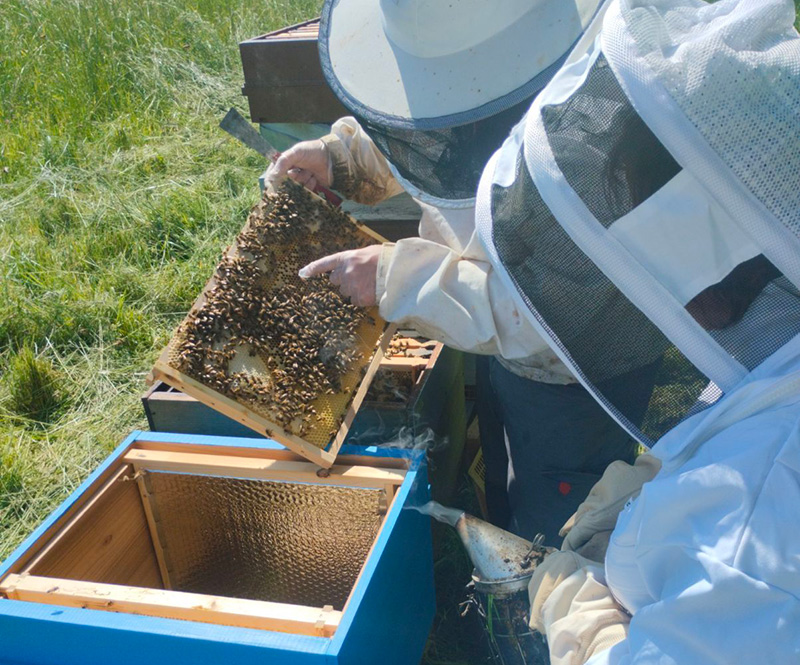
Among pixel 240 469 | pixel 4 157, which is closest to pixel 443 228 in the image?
pixel 240 469

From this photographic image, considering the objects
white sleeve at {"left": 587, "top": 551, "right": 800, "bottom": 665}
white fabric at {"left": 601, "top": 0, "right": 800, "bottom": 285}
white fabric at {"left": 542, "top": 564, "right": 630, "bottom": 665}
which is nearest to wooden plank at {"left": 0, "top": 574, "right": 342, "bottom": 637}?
white fabric at {"left": 542, "top": 564, "right": 630, "bottom": 665}

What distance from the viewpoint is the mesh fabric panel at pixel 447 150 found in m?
2.14

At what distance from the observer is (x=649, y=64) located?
4.15 ft

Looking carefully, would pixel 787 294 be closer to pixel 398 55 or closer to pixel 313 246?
pixel 398 55

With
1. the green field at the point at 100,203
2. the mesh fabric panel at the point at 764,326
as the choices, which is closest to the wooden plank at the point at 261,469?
the green field at the point at 100,203

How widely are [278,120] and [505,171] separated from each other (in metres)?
2.43

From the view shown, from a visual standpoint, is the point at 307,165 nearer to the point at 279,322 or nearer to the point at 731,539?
the point at 279,322

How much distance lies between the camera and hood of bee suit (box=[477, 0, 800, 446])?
116cm

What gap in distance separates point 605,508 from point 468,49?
4.23 ft

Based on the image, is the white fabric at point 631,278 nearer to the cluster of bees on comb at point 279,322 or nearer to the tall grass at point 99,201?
the cluster of bees on comb at point 279,322

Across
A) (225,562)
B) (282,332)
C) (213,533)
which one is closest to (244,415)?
(282,332)

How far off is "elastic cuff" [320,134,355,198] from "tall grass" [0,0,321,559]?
6.08ft

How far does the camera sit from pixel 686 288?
130 centimetres

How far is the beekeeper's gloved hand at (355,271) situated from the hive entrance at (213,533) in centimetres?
52
